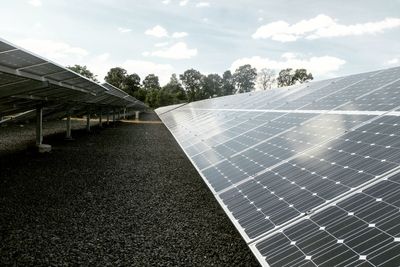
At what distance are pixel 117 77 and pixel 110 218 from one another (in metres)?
157

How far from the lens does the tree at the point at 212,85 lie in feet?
562

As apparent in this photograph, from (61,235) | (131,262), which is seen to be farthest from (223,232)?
(61,235)

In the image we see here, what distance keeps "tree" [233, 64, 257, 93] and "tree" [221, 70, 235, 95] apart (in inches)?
96.2

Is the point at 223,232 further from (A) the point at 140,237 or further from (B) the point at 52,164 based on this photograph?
(B) the point at 52,164

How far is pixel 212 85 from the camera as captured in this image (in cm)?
17425

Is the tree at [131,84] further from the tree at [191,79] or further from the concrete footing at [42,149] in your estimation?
the concrete footing at [42,149]

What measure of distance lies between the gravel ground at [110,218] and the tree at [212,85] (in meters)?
153

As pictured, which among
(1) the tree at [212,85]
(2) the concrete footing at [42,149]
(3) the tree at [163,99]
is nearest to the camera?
(2) the concrete footing at [42,149]

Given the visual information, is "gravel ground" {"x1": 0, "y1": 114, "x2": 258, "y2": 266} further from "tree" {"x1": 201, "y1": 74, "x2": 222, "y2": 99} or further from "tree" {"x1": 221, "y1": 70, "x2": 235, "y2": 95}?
"tree" {"x1": 221, "y1": 70, "x2": 235, "y2": 95}

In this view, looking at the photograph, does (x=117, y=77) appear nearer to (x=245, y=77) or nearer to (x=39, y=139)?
(x=245, y=77)

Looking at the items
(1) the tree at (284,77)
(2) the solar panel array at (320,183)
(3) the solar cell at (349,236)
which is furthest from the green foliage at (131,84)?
(3) the solar cell at (349,236)

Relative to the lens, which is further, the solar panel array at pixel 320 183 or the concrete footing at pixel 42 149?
the concrete footing at pixel 42 149

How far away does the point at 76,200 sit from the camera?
12.1 meters

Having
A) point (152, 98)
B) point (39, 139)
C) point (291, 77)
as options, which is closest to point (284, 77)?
point (291, 77)
